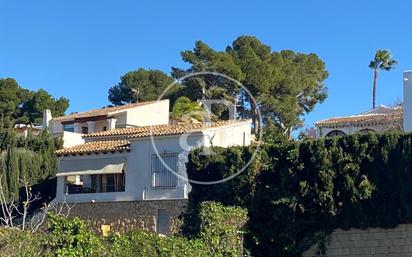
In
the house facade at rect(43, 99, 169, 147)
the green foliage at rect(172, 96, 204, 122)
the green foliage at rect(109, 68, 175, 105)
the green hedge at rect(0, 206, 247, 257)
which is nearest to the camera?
the green hedge at rect(0, 206, 247, 257)

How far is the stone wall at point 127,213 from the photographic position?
99.6 ft

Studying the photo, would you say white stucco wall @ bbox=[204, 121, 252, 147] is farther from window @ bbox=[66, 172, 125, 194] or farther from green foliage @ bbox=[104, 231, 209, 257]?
green foliage @ bbox=[104, 231, 209, 257]

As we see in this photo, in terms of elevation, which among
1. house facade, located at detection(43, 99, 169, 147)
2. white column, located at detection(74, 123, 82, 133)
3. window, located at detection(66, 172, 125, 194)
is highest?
house facade, located at detection(43, 99, 169, 147)

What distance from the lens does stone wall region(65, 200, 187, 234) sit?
30.4 metres

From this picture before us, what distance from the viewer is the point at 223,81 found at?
4944 centimetres

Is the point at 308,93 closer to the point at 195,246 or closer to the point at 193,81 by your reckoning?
the point at 193,81

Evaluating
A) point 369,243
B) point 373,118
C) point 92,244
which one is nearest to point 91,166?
point 369,243

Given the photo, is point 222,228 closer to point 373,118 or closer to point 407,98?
point 407,98

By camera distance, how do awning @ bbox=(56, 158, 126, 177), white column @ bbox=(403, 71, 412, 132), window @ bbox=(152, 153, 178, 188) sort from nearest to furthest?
window @ bbox=(152, 153, 178, 188)
awning @ bbox=(56, 158, 126, 177)
white column @ bbox=(403, 71, 412, 132)

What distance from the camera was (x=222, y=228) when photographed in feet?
72.0

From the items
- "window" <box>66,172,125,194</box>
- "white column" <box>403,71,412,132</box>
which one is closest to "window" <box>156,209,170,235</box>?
"window" <box>66,172,125,194</box>

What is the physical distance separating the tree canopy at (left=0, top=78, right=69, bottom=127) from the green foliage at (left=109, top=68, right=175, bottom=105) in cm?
515

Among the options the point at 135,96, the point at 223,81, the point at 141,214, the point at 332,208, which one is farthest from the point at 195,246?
the point at 135,96

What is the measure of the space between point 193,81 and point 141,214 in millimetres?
21425
